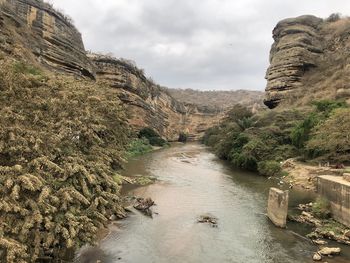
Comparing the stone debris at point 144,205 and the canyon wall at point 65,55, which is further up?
the canyon wall at point 65,55

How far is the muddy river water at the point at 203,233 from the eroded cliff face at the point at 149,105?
3050 centimetres

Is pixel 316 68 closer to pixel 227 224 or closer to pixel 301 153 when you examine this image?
pixel 301 153

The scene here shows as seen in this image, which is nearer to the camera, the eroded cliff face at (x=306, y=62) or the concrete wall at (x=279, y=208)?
the concrete wall at (x=279, y=208)

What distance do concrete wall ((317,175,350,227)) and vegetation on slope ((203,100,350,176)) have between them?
9.39 metres

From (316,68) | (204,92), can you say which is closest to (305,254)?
(316,68)

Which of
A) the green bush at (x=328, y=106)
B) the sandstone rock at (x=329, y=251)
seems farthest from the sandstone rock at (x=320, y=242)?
the green bush at (x=328, y=106)


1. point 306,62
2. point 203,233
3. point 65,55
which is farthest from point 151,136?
point 203,233

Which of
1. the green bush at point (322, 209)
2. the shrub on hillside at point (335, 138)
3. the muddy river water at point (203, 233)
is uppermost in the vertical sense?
the shrub on hillside at point (335, 138)

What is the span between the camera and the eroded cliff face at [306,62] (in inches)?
2603

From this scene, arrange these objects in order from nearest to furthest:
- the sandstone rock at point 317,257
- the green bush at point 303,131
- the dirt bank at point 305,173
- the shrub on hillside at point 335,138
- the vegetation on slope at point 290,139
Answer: the sandstone rock at point 317,257
the dirt bank at point 305,173
the shrub on hillside at point 335,138
the vegetation on slope at point 290,139
the green bush at point 303,131

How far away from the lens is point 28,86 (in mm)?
15602

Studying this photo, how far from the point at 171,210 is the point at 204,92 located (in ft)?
550

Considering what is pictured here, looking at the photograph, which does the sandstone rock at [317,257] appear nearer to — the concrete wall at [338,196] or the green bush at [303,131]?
the concrete wall at [338,196]

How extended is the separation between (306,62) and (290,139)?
1234 inches
